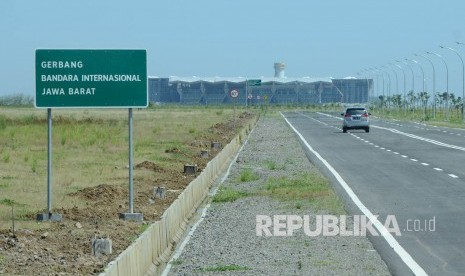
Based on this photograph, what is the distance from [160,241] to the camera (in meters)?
16.2

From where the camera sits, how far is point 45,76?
70.4 feet

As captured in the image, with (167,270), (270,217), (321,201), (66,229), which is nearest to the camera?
(167,270)

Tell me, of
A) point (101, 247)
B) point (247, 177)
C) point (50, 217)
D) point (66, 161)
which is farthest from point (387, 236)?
point (66, 161)

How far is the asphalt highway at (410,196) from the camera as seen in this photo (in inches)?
621

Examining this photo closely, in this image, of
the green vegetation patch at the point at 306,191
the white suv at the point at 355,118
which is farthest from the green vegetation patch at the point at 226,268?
the white suv at the point at 355,118

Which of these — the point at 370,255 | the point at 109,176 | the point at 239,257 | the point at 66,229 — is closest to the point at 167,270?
the point at 239,257

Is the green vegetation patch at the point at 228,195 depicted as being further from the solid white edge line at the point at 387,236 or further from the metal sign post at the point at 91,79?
the metal sign post at the point at 91,79

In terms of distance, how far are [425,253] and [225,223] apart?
5.32 m

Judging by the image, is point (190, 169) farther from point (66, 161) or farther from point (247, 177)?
point (66, 161)

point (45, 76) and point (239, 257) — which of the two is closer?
point (239, 257)

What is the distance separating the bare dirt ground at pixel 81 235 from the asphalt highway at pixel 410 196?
3.86m

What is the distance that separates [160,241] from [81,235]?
2623mm

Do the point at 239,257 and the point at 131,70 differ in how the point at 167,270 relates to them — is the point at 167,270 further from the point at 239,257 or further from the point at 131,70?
the point at 131,70

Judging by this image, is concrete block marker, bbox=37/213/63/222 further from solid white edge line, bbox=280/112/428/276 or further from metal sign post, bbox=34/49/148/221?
solid white edge line, bbox=280/112/428/276
